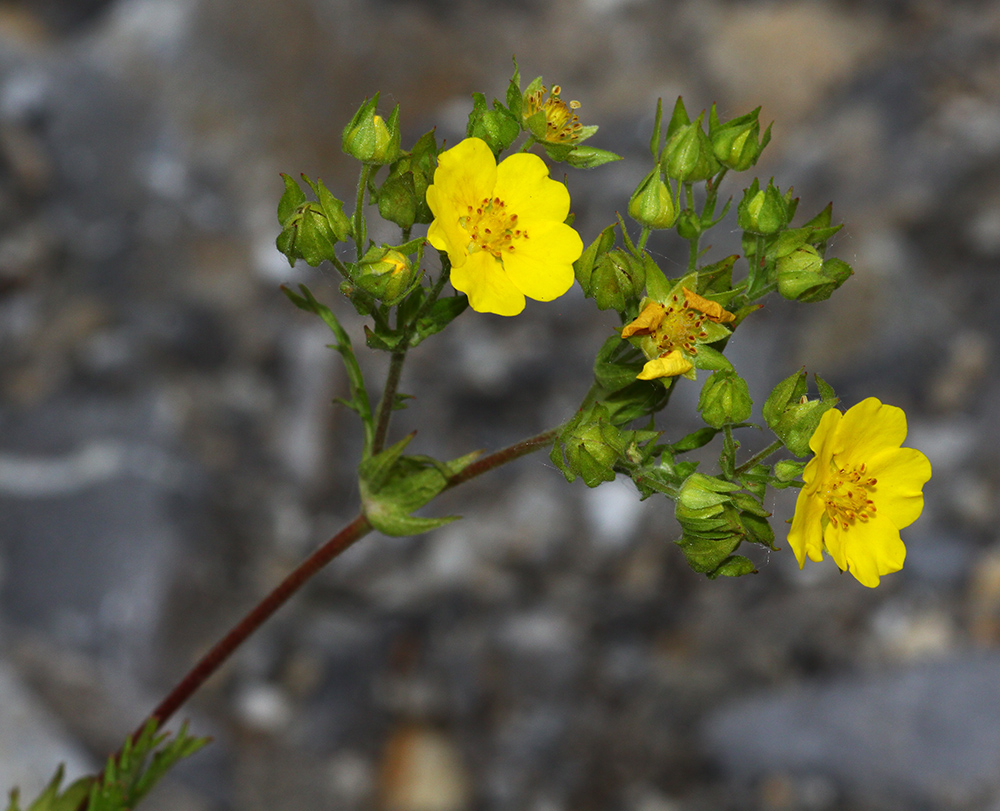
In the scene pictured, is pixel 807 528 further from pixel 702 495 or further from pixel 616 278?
pixel 616 278

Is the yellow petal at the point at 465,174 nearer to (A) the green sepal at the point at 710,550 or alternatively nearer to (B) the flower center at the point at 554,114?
(B) the flower center at the point at 554,114

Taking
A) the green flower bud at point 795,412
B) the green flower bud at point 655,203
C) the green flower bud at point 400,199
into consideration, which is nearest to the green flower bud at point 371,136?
the green flower bud at point 400,199

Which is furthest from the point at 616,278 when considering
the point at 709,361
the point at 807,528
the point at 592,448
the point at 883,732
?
the point at 883,732

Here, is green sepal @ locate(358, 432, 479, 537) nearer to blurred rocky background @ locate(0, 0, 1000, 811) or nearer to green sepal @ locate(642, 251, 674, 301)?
green sepal @ locate(642, 251, 674, 301)

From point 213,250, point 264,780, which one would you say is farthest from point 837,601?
point 213,250

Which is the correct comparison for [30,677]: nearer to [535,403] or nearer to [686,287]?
[535,403]

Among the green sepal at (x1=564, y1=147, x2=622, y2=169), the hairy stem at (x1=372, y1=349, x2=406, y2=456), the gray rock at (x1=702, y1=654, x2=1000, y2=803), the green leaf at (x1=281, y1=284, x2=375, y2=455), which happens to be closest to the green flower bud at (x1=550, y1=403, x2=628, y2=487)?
the hairy stem at (x1=372, y1=349, x2=406, y2=456)

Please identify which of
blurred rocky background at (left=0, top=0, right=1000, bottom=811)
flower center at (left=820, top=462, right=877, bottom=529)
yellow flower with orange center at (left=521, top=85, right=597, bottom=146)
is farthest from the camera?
blurred rocky background at (left=0, top=0, right=1000, bottom=811)
